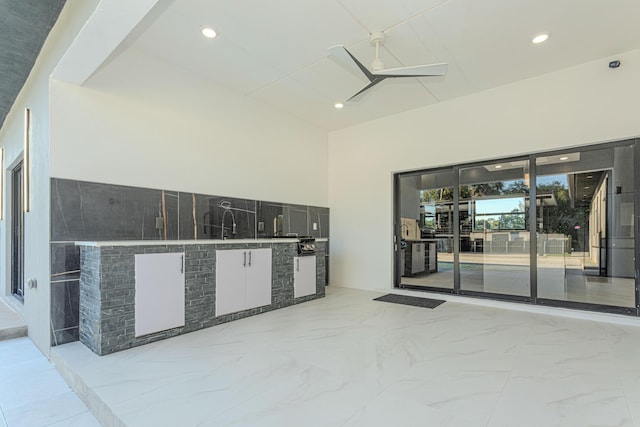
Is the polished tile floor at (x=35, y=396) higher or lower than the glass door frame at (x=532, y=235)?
lower

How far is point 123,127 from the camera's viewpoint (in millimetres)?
3447

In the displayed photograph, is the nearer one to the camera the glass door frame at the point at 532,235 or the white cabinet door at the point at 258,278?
the glass door frame at the point at 532,235

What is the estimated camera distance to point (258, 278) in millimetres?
4059

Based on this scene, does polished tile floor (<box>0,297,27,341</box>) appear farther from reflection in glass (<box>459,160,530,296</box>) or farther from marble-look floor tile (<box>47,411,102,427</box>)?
reflection in glass (<box>459,160,530,296</box>)

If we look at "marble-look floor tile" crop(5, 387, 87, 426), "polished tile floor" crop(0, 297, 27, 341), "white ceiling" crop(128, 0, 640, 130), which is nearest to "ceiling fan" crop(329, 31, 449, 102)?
"white ceiling" crop(128, 0, 640, 130)

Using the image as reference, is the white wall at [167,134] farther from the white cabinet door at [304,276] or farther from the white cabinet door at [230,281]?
the white cabinet door at [304,276]

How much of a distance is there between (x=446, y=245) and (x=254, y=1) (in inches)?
177

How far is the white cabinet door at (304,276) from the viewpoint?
4609 millimetres

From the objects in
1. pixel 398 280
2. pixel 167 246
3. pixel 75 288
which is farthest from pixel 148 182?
pixel 398 280

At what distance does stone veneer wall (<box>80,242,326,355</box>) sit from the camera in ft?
8.89

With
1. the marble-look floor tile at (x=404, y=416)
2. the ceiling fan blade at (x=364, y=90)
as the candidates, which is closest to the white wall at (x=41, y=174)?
the ceiling fan blade at (x=364, y=90)

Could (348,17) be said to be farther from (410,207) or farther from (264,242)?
(410,207)

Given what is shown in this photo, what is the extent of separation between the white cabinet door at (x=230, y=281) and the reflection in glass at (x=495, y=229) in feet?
11.3

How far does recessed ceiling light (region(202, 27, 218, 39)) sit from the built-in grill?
2.85 m
